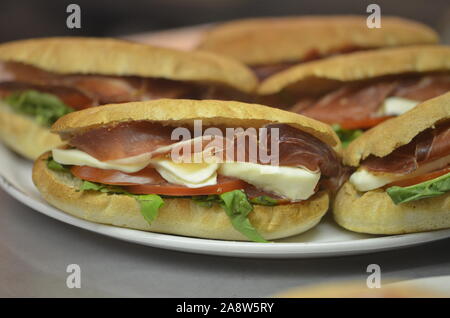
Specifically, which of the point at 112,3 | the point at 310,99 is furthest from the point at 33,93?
the point at 112,3

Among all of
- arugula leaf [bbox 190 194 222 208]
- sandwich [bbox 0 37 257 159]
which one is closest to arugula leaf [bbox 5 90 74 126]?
sandwich [bbox 0 37 257 159]

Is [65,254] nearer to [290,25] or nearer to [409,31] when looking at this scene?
[290,25]

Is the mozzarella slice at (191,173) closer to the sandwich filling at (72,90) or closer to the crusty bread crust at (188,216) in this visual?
the crusty bread crust at (188,216)

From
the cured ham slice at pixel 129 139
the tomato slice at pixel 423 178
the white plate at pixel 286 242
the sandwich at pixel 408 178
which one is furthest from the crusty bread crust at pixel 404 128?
the cured ham slice at pixel 129 139

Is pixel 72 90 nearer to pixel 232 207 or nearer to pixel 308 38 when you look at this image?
pixel 232 207

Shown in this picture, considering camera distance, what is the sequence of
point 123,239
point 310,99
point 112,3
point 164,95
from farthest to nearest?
point 112,3 < point 310,99 < point 164,95 < point 123,239

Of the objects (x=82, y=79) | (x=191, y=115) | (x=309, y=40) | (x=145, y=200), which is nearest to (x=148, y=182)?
(x=145, y=200)
